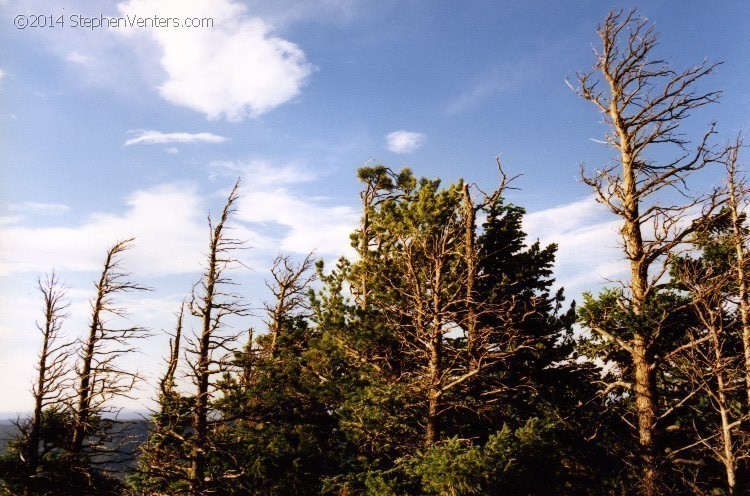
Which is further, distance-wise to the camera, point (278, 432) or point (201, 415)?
point (278, 432)

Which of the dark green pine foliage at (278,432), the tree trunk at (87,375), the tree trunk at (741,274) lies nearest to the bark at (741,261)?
the tree trunk at (741,274)

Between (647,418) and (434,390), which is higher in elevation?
(434,390)

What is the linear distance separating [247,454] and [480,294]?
9.22 m

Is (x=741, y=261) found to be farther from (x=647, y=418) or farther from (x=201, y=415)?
(x=201, y=415)

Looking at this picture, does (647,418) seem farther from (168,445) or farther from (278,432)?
(168,445)

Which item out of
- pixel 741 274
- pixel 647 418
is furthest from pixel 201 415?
pixel 741 274

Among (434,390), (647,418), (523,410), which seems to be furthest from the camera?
(523,410)

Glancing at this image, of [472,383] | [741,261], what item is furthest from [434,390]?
[741,261]

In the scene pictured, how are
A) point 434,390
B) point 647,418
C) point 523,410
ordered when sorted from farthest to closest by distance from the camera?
point 523,410
point 434,390
point 647,418

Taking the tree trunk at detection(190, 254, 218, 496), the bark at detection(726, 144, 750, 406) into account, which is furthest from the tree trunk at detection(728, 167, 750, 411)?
the tree trunk at detection(190, 254, 218, 496)

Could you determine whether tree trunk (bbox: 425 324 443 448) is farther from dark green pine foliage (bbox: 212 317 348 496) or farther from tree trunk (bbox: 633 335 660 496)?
tree trunk (bbox: 633 335 660 496)

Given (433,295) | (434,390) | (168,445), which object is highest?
(433,295)

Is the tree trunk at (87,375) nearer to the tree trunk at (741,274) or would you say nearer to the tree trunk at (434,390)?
the tree trunk at (434,390)

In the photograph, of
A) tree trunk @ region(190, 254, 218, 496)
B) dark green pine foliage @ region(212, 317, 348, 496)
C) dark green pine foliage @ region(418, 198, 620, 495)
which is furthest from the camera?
dark green pine foliage @ region(212, 317, 348, 496)
